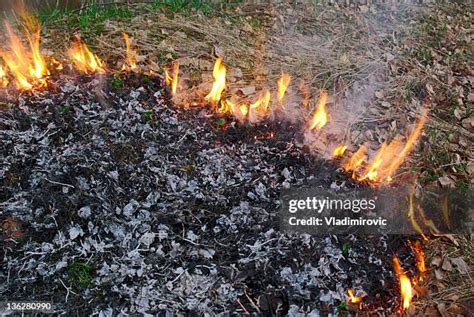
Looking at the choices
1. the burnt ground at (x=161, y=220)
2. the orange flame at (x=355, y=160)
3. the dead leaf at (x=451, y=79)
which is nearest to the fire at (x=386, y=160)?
the orange flame at (x=355, y=160)

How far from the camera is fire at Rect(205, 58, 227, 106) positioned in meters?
4.47

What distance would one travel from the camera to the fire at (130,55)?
474cm

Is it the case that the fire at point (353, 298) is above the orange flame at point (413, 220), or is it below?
below

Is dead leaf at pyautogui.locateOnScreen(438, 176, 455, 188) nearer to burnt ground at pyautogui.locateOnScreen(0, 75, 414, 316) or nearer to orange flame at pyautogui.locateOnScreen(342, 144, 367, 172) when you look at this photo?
orange flame at pyautogui.locateOnScreen(342, 144, 367, 172)

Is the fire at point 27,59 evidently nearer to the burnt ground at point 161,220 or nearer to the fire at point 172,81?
the burnt ground at point 161,220

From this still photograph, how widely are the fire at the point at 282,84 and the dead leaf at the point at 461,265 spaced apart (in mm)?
1976

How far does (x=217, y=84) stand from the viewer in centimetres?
461

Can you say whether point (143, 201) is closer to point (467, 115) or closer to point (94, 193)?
point (94, 193)

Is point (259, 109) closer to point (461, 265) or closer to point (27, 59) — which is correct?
point (461, 265)

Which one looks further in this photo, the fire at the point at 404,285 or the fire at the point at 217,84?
the fire at the point at 217,84

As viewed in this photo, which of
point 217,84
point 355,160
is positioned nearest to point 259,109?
point 217,84

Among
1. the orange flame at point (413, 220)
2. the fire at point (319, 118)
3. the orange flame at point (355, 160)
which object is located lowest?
the orange flame at point (413, 220)

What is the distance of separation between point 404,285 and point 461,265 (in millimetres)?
549

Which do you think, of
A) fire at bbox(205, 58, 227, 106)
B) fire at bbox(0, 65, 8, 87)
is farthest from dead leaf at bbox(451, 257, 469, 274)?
fire at bbox(0, 65, 8, 87)
